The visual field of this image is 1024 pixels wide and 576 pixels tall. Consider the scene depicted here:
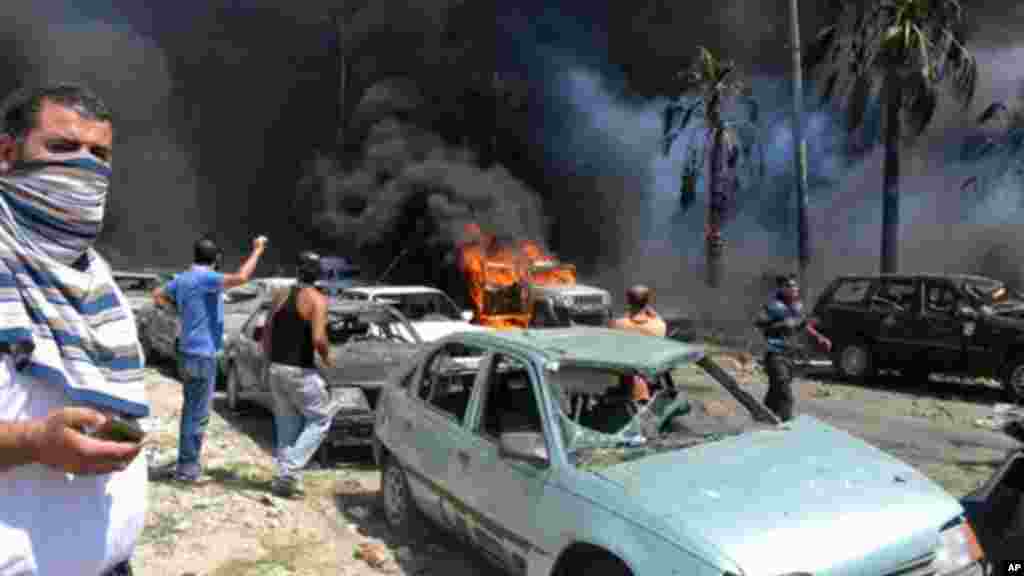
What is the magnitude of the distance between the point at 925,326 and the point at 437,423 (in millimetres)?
9609

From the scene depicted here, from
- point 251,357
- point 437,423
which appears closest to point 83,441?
point 437,423

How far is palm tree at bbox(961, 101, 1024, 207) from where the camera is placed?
24266 mm

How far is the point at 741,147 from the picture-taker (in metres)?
24.9

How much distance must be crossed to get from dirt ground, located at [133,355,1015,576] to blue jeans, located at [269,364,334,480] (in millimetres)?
299

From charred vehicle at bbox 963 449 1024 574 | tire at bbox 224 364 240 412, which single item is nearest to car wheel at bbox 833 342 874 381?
tire at bbox 224 364 240 412

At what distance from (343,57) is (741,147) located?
1895 centimetres

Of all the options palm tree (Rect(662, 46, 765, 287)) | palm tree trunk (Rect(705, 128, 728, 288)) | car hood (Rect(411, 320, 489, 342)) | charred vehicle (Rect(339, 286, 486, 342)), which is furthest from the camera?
palm tree (Rect(662, 46, 765, 287))

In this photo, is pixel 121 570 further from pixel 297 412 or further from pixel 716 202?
pixel 716 202

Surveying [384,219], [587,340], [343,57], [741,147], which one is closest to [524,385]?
[587,340]

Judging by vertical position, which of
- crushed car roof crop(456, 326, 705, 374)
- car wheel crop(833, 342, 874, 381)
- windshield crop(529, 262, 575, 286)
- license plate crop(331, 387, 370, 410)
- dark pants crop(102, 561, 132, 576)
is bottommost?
car wheel crop(833, 342, 874, 381)

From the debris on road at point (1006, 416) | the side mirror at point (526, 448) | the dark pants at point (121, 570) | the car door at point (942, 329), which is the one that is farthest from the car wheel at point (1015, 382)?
the dark pants at point (121, 570)

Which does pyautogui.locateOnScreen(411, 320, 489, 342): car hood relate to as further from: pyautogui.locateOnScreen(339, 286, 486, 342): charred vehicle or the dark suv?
the dark suv

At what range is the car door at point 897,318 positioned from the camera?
12.3m

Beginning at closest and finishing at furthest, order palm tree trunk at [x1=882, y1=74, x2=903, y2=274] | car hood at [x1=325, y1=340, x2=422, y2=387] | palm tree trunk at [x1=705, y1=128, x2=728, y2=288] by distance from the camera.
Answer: car hood at [x1=325, y1=340, x2=422, y2=387] → palm tree trunk at [x1=882, y1=74, x2=903, y2=274] → palm tree trunk at [x1=705, y1=128, x2=728, y2=288]
